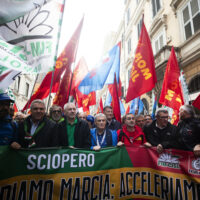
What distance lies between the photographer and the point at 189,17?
8500 mm

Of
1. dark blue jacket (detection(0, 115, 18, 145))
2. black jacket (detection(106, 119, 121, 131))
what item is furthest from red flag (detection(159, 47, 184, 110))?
dark blue jacket (detection(0, 115, 18, 145))

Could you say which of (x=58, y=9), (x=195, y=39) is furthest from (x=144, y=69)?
(x=195, y=39)

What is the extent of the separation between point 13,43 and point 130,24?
1666cm

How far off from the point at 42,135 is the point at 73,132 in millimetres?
515

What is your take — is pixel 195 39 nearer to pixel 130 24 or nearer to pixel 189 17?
pixel 189 17

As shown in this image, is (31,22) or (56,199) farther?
(31,22)

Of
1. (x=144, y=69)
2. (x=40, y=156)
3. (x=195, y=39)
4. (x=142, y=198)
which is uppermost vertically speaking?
(x=195, y=39)

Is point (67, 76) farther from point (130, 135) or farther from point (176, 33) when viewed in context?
point (176, 33)

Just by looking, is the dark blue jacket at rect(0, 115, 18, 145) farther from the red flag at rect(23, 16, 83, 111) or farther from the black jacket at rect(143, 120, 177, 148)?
the red flag at rect(23, 16, 83, 111)

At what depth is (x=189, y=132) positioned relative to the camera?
2.46 metres

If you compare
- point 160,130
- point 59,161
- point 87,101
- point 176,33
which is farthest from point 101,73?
point 176,33

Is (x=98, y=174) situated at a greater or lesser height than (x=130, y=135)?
lesser

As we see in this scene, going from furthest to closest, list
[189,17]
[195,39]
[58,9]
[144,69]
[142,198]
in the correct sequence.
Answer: [189,17] < [195,39] < [144,69] < [58,9] < [142,198]

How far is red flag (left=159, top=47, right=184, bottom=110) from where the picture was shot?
15.3ft
